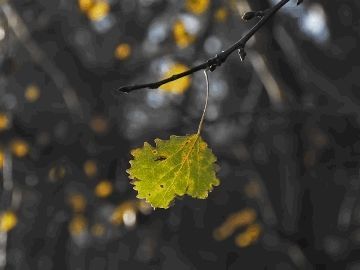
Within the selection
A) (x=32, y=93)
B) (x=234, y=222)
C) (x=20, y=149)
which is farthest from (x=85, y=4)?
(x=234, y=222)

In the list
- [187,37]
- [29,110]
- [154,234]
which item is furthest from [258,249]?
[29,110]

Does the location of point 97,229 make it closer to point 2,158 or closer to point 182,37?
point 2,158

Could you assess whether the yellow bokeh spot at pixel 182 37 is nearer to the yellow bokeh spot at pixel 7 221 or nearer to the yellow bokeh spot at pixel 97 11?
the yellow bokeh spot at pixel 97 11

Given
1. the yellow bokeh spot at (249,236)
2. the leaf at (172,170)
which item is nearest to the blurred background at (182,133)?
the yellow bokeh spot at (249,236)

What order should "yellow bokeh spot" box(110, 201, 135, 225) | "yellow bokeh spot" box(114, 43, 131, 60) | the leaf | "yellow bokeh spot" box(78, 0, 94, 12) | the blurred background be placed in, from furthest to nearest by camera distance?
"yellow bokeh spot" box(78, 0, 94, 12) → "yellow bokeh spot" box(114, 43, 131, 60) → "yellow bokeh spot" box(110, 201, 135, 225) → the blurred background → the leaf

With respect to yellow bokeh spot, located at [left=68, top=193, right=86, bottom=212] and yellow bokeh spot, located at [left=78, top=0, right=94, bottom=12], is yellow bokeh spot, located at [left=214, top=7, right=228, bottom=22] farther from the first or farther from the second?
yellow bokeh spot, located at [left=68, top=193, right=86, bottom=212]

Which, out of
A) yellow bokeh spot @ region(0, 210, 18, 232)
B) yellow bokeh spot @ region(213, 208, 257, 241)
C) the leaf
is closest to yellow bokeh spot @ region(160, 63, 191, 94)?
yellow bokeh spot @ region(213, 208, 257, 241)
